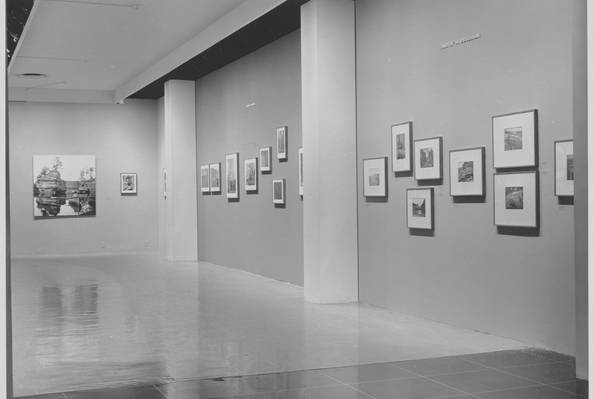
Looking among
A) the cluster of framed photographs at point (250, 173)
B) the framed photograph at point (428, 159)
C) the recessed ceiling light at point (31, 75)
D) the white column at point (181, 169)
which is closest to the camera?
the framed photograph at point (428, 159)

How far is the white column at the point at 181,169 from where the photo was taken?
25406 mm

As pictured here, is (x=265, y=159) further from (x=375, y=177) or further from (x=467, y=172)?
(x=467, y=172)

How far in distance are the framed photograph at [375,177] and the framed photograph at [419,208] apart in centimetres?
77

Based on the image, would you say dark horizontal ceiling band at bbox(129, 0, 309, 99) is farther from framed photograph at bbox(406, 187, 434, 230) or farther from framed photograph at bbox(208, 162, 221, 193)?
framed photograph at bbox(406, 187, 434, 230)

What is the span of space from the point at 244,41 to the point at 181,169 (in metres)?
7.71

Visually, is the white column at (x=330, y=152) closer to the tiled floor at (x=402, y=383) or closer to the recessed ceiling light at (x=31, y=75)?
the tiled floor at (x=402, y=383)

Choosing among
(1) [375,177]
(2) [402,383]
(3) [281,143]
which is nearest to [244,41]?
(3) [281,143]

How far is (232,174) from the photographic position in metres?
22.2

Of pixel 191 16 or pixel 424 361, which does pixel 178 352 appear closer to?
pixel 424 361

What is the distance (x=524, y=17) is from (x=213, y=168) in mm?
14368

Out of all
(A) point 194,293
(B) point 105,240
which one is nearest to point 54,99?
(B) point 105,240

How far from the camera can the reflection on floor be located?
31.4ft

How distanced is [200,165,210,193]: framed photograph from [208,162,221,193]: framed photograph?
34cm

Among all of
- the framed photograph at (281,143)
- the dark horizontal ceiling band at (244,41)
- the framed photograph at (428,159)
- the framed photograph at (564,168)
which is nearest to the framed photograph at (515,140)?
the framed photograph at (564,168)
